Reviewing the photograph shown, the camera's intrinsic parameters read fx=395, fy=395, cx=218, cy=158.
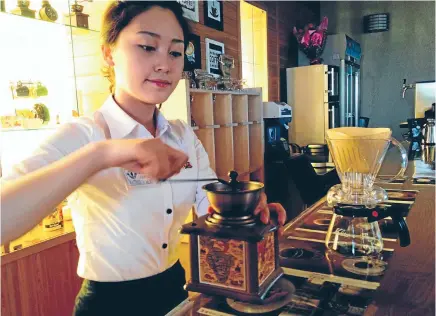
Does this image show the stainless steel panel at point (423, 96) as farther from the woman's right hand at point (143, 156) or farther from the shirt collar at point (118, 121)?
the woman's right hand at point (143, 156)

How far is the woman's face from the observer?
1.23 meters

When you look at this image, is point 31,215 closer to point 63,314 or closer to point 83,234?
point 83,234

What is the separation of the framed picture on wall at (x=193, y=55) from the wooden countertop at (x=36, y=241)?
2.01 meters

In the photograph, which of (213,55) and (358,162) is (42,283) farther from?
(213,55)

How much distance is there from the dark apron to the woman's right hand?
542 millimetres

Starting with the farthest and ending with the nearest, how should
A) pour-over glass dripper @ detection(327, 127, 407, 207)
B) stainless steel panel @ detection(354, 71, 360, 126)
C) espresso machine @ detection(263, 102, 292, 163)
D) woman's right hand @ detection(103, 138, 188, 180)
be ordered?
stainless steel panel @ detection(354, 71, 360, 126)
espresso machine @ detection(263, 102, 292, 163)
pour-over glass dripper @ detection(327, 127, 407, 207)
woman's right hand @ detection(103, 138, 188, 180)

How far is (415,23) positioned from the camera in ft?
21.9

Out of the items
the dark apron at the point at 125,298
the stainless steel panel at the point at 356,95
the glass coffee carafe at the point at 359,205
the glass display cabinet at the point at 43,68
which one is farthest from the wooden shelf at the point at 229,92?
the stainless steel panel at the point at 356,95

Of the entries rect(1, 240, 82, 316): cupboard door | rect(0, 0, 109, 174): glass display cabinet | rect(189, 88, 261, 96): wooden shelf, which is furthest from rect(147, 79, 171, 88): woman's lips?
rect(189, 88, 261, 96): wooden shelf

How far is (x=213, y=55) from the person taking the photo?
4.14 meters

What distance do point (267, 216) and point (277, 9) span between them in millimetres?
5105

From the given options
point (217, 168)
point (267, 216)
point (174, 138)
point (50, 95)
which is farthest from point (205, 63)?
point (267, 216)

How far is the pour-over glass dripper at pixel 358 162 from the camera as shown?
131 cm

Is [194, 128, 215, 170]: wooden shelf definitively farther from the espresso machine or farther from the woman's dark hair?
the woman's dark hair
